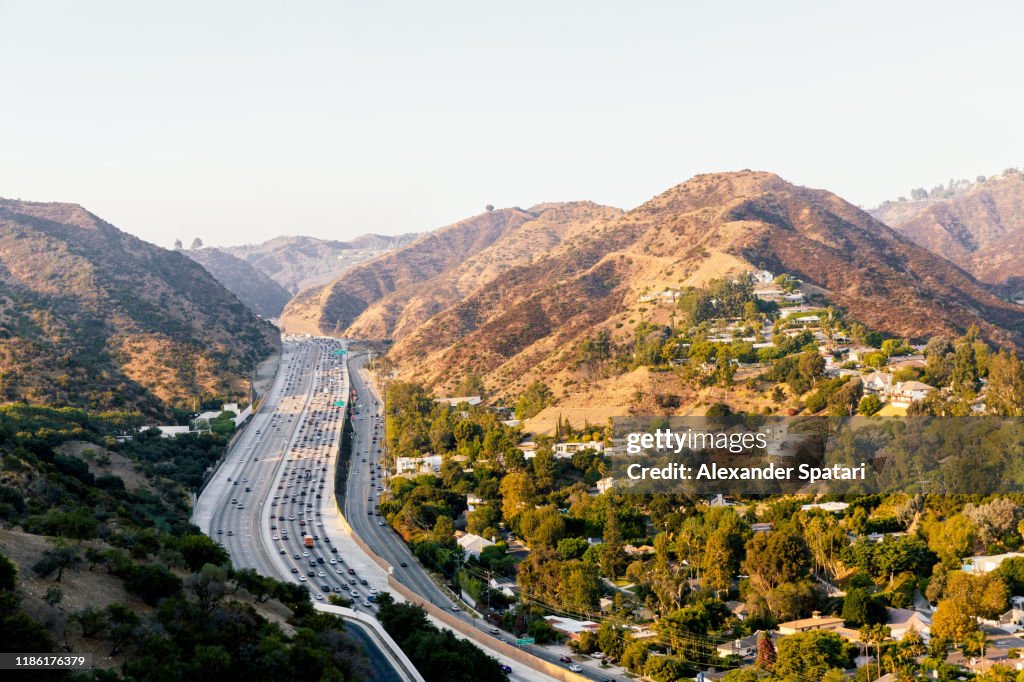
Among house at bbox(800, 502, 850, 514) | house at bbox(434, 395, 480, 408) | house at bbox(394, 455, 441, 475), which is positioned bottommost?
house at bbox(394, 455, 441, 475)

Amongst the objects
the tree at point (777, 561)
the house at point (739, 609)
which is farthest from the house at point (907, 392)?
the house at point (739, 609)

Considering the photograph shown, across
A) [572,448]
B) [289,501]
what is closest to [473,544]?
[572,448]

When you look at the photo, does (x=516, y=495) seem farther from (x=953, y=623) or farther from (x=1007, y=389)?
(x=1007, y=389)

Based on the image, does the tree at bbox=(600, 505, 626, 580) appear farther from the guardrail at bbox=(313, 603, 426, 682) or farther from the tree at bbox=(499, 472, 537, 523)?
the guardrail at bbox=(313, 603, 426, 682)

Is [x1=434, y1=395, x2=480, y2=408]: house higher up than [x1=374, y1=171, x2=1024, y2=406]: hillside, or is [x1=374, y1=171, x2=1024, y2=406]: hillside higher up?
[x1=374, y1=171, x2=1024, y2=406]: hillside

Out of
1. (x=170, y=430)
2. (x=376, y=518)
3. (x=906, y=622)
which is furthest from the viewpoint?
(x=170, y=430)

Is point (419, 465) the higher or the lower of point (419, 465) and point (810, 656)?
the higher

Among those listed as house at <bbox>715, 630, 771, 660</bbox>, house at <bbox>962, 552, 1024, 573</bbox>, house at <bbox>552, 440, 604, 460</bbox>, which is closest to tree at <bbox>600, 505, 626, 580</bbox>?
house at <bbox>715, 630, 771, 660</bbox>
